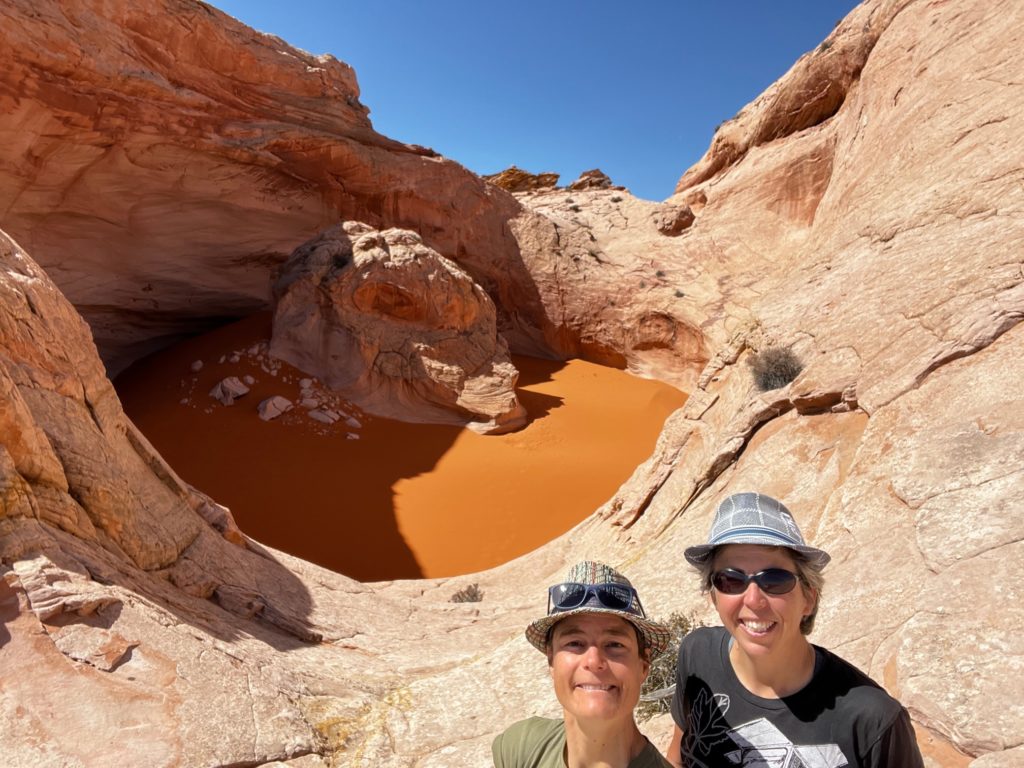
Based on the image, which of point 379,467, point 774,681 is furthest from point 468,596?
point 774,681

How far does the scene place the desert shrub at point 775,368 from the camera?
525 cm

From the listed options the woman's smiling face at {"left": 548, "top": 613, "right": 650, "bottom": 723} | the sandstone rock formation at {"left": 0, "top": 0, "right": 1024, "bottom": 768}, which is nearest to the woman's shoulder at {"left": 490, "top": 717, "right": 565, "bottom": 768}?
the woman's smiling face at {"left": 548, "top": 613, "right": 650, "bottom": 723}

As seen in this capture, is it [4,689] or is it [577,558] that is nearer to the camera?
[4,689]

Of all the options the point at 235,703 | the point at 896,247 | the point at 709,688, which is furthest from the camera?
the point at 896,247

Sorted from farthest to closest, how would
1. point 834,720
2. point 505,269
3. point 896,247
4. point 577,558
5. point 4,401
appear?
point 505,269
point 577,558
point 896,247
point 4,401
point 834,720

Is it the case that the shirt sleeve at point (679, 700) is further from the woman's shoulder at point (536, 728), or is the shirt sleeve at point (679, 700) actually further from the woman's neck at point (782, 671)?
the woman's shoulder at point (536, 728)

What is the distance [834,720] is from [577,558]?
17.7ft

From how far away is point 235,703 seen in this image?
3100 millimetres

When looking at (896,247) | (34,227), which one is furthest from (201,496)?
(34,227)

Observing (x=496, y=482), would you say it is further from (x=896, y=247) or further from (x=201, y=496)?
(x=896, y=247)

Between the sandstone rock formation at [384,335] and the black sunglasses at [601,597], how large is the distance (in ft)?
35.9

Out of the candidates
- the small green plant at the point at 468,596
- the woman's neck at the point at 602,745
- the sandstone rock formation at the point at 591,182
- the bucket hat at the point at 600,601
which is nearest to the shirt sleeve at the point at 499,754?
the woman's neck at the point at 602,745

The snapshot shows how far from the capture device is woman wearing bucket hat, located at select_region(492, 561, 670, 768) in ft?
5.19

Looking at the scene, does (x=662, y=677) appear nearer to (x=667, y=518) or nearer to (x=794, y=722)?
(x=794, y=722)
